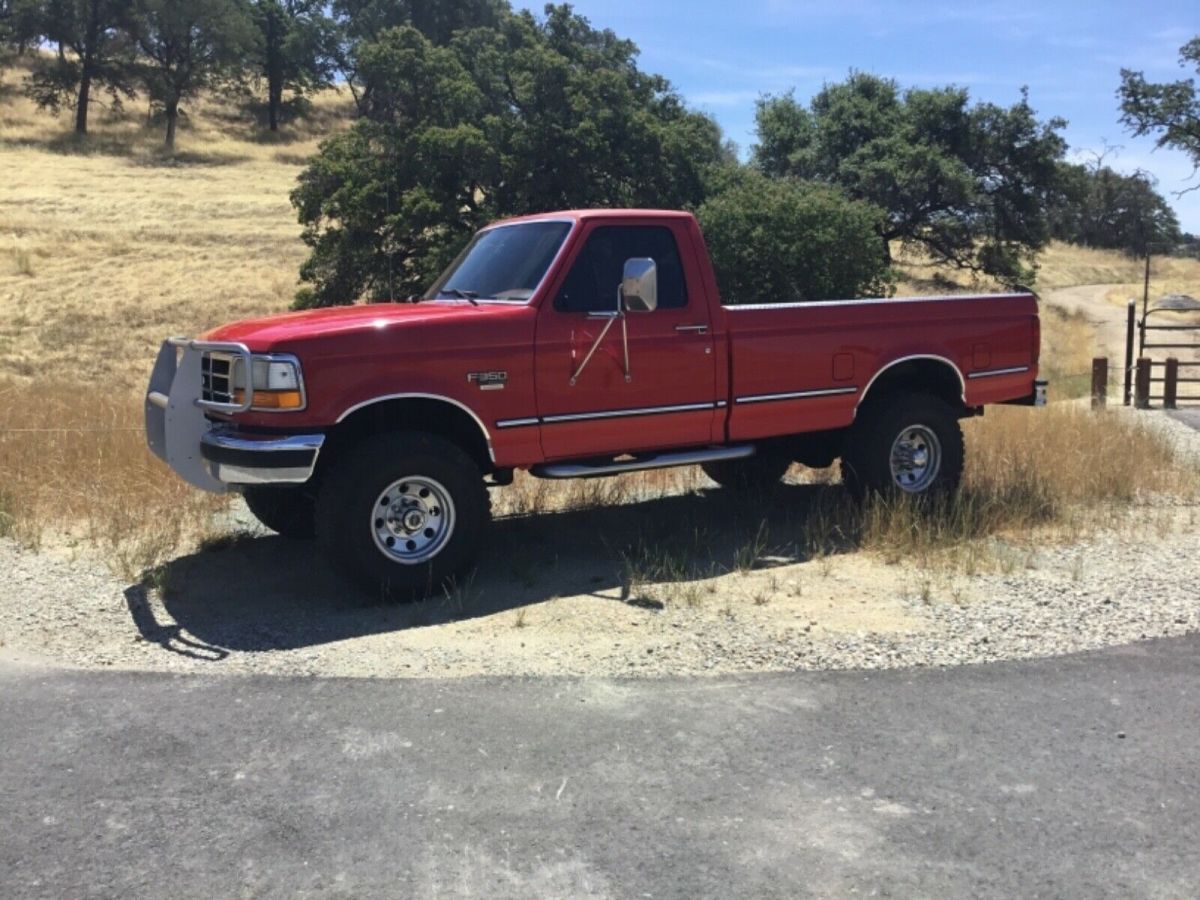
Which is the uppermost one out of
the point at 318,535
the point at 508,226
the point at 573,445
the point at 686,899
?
the point at 508,226

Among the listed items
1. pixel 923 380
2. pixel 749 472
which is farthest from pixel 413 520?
pixel 923 380

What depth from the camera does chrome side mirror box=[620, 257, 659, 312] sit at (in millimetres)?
6438

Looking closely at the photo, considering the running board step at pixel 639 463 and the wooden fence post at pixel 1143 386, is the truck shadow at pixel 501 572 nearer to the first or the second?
the running board step at pixel 639 463

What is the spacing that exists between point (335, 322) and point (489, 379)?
91 cm

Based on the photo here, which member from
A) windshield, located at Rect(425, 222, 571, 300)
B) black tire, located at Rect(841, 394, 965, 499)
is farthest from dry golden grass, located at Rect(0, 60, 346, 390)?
black tire, located at Rect(841, 394, 965, 499)

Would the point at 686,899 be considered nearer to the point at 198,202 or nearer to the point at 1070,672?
the point at 1070,672

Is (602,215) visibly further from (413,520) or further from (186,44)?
(186,44)

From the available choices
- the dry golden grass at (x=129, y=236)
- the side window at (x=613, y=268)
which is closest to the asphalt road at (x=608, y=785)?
the side window at (x=613, y=268)

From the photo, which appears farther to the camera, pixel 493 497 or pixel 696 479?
pixel 696 479

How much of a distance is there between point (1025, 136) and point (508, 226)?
31637 mm

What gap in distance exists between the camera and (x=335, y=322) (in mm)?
6105

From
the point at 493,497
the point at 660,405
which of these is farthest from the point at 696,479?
the point at 660,405

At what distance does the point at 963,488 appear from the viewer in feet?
29.2

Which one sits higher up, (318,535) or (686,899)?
(318,535)
